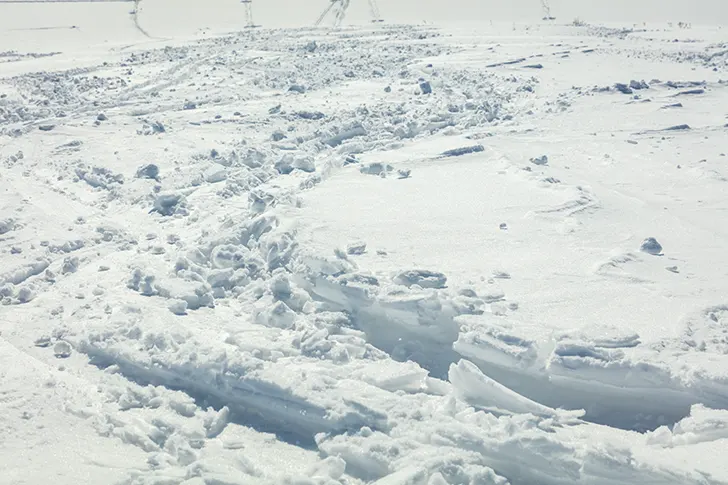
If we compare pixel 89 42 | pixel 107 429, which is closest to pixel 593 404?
pixel 107 429

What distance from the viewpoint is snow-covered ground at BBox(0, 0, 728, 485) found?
3279 millimetres

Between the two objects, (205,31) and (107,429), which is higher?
(205,31)

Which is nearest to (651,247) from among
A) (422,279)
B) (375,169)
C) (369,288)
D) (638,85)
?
(422,279)

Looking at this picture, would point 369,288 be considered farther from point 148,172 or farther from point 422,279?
point 148,172

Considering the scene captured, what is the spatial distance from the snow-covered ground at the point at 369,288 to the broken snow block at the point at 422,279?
0.01m

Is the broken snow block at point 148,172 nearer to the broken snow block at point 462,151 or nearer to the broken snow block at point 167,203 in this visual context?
the broken snow block at point 167,203

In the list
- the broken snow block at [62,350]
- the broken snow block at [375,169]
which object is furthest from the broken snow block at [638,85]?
the broken snow block at [62,350]

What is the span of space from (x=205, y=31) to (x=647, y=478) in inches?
723

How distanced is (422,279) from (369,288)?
341 millimetres

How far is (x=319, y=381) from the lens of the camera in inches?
146

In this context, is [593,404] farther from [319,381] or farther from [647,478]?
[319,381]

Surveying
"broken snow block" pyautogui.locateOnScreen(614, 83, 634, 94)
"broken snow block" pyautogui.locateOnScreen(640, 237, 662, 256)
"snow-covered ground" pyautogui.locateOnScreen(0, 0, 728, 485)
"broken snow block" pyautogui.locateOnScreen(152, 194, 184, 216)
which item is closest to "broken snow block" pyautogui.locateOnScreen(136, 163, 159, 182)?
"snow-covered ground" pyautogui.locateOnScreen(0, 0, 728, 485)

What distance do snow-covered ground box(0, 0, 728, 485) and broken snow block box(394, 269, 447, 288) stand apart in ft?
0.05

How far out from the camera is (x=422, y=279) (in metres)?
4.48
